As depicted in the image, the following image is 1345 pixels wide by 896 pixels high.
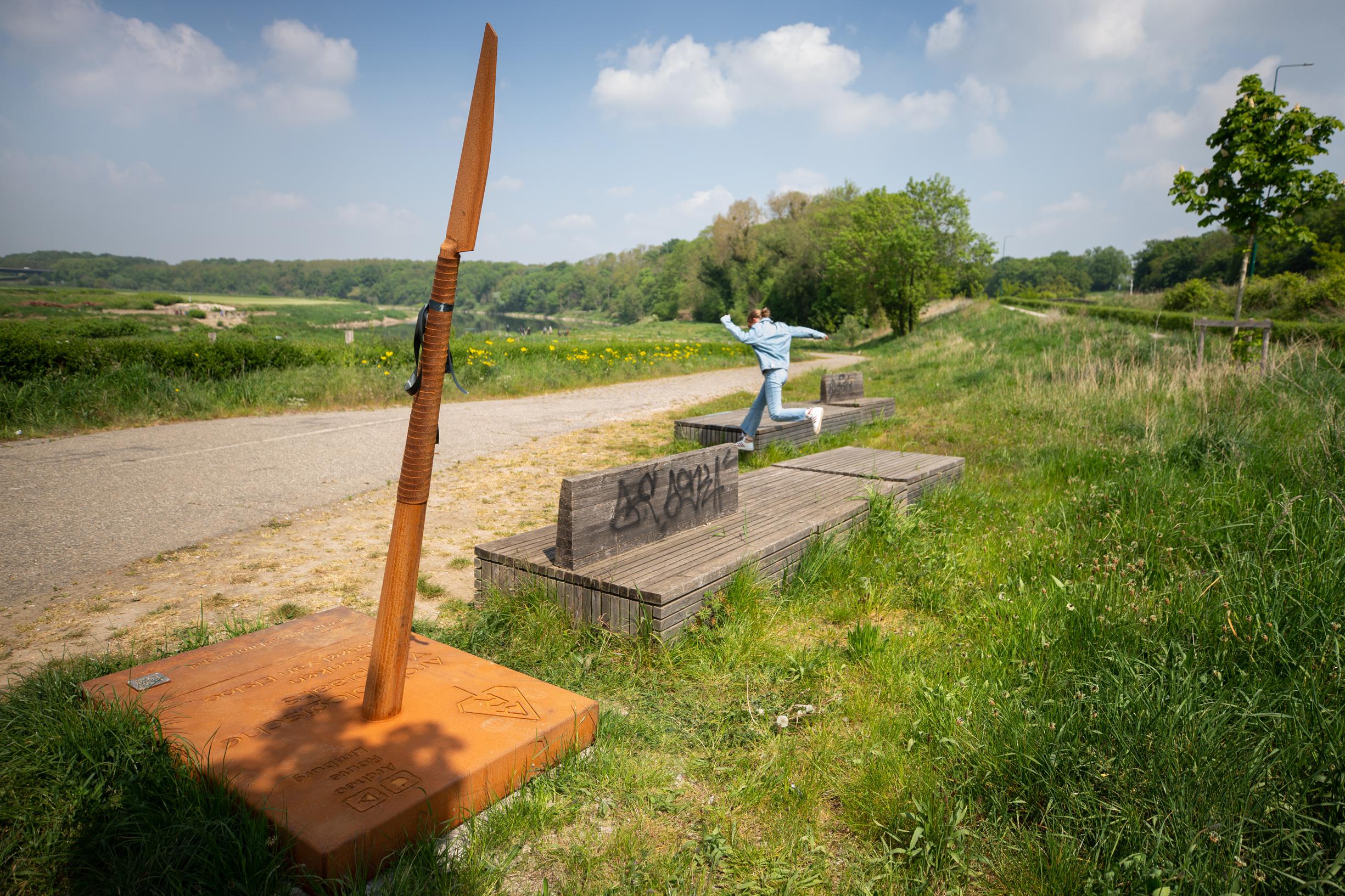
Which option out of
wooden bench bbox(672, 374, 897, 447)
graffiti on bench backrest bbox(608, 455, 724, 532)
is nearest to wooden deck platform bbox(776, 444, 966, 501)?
wooden bench bbox(672, 374, 897, 447)

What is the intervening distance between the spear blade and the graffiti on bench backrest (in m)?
1.81

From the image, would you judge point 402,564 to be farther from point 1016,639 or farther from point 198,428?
point 198,428

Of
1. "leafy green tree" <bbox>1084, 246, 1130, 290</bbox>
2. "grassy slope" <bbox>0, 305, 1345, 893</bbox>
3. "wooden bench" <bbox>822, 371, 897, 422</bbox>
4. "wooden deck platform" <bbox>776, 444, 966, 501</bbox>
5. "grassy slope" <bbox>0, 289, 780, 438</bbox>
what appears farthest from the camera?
"leafy green tree" <bbox>1084, 246, 1130, 290</bbox>

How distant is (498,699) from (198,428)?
969 cm

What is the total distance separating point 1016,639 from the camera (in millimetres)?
3137

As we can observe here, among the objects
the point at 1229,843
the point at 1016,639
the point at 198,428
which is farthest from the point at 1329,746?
the point at 198,428

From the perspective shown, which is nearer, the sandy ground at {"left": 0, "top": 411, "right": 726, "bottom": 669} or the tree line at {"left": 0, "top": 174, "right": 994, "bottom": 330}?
the sandy ground at {"left": 0, "top": 411, "right": 726, "bottom": 669}

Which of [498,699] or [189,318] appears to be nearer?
[498,699]

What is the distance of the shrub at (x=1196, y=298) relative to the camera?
33.2 metres

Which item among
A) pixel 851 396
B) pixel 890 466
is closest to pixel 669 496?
pixel 890 466

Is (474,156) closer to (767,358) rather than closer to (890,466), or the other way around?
(890,466)

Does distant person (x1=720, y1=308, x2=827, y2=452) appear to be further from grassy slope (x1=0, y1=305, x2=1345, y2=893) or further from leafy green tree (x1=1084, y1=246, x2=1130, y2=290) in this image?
leafy green tree (x1=1084, y1=246, x2=1130, y2=290)

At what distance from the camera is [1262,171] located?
11.9 metres

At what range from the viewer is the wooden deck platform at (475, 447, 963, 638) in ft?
10.9
